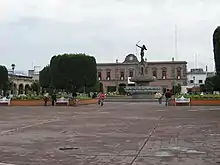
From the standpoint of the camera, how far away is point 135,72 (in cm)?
12812

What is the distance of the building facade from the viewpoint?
129 m

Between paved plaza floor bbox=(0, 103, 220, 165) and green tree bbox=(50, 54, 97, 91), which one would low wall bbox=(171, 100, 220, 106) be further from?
paved plaza floor bbox=(0, 103, 220, 165)

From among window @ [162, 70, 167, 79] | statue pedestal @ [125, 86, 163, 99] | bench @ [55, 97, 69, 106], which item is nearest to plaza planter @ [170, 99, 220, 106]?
bench @ [55, 97, 69, 106]

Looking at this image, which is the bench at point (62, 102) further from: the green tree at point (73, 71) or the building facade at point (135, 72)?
the building facade at point (135, 72)

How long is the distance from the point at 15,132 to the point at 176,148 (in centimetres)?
712

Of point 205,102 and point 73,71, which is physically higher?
point 73,71

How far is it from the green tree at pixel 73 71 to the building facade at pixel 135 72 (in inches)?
2165

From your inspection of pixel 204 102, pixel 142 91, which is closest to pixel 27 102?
pixel 204 102

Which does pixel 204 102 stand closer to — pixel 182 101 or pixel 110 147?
pixel 182 101

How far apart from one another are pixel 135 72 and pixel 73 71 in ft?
194

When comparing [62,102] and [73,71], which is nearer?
[62,102]

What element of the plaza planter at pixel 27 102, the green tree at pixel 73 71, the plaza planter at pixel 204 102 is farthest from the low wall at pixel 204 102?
the green tree at pixel 73 71

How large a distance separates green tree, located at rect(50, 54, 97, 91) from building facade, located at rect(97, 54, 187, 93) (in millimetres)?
54992

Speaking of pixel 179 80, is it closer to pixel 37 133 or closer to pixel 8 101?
pixel 8 101
